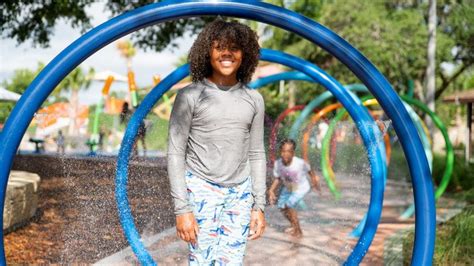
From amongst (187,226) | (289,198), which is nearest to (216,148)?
(187,226)

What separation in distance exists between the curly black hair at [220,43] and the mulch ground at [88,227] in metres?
1.73

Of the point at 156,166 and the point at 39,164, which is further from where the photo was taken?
the point at 39,164

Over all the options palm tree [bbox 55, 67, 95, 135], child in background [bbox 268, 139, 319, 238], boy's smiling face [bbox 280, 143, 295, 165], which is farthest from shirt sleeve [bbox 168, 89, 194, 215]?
palm tree [bbox 55, 67, 95, 135]

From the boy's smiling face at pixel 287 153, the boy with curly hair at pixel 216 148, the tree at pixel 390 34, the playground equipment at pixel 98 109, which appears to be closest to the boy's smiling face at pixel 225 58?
the boy with curly hair at pixel 216 148

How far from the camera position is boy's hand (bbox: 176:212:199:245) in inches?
112

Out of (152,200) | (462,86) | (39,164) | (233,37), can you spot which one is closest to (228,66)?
(233,37)

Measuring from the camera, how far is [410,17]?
86.0ft

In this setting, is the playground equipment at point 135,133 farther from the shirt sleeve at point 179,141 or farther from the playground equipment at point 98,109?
the playground equipment at point 98,109

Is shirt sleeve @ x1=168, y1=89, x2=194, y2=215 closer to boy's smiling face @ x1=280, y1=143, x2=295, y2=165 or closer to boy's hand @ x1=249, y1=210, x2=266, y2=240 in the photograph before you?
boy's hand @ x1=249, y1=210, x2=266, y2=240

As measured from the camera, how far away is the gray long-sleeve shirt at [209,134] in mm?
2896

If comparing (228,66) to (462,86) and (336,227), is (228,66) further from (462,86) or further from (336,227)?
(462,86)

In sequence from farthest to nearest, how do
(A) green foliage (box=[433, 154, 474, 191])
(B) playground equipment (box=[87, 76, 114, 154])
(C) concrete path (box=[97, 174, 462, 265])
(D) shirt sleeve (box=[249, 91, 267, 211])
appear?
(B) playground equipment (box=[87, 76, 114, 154]) → (A) green foliage (box=[433, 154, 474, 191]) → (C) concrete path (box=[97, 174, 462, 265]) → (D) shirt sleeve (box=[249, 91, 267, 211])

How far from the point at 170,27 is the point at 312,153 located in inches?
130

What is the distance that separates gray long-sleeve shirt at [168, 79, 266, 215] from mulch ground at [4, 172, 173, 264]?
1706 mm
